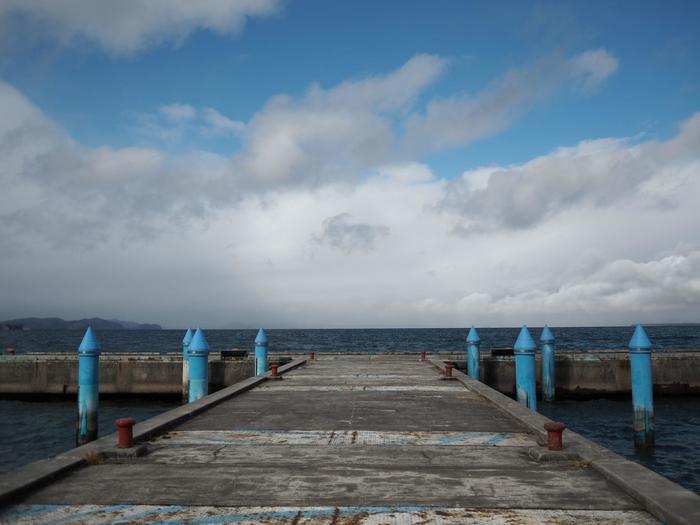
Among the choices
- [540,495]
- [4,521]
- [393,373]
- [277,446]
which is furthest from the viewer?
[393,373]

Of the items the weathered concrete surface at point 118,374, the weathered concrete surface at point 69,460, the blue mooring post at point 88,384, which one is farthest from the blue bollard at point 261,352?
the weathered concrete surface at point 69,460

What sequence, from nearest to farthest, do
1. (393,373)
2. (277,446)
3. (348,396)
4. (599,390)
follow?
(277,446), (348,396), (393,373), (599,390)

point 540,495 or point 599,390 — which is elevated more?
point 540,495

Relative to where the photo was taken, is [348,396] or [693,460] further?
[693,460]

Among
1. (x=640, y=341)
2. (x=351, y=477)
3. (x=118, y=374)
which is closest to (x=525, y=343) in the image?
Result: (x=640, y=341)

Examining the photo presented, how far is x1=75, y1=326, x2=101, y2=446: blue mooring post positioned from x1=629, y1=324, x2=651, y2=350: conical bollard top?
1133 centimetres

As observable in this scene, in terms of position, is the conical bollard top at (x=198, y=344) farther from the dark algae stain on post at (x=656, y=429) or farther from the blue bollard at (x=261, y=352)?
the dark algae stain on post at (x=656, y=429)

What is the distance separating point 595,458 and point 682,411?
16.5 m

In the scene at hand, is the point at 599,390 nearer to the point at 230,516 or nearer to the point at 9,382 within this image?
the point at 230,516

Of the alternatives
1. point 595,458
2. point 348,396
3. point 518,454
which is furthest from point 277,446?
point 348,396

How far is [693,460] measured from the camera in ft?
42.6

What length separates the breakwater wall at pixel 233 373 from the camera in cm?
2142

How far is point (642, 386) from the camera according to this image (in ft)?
39.3

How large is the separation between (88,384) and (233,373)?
35.4 ft
